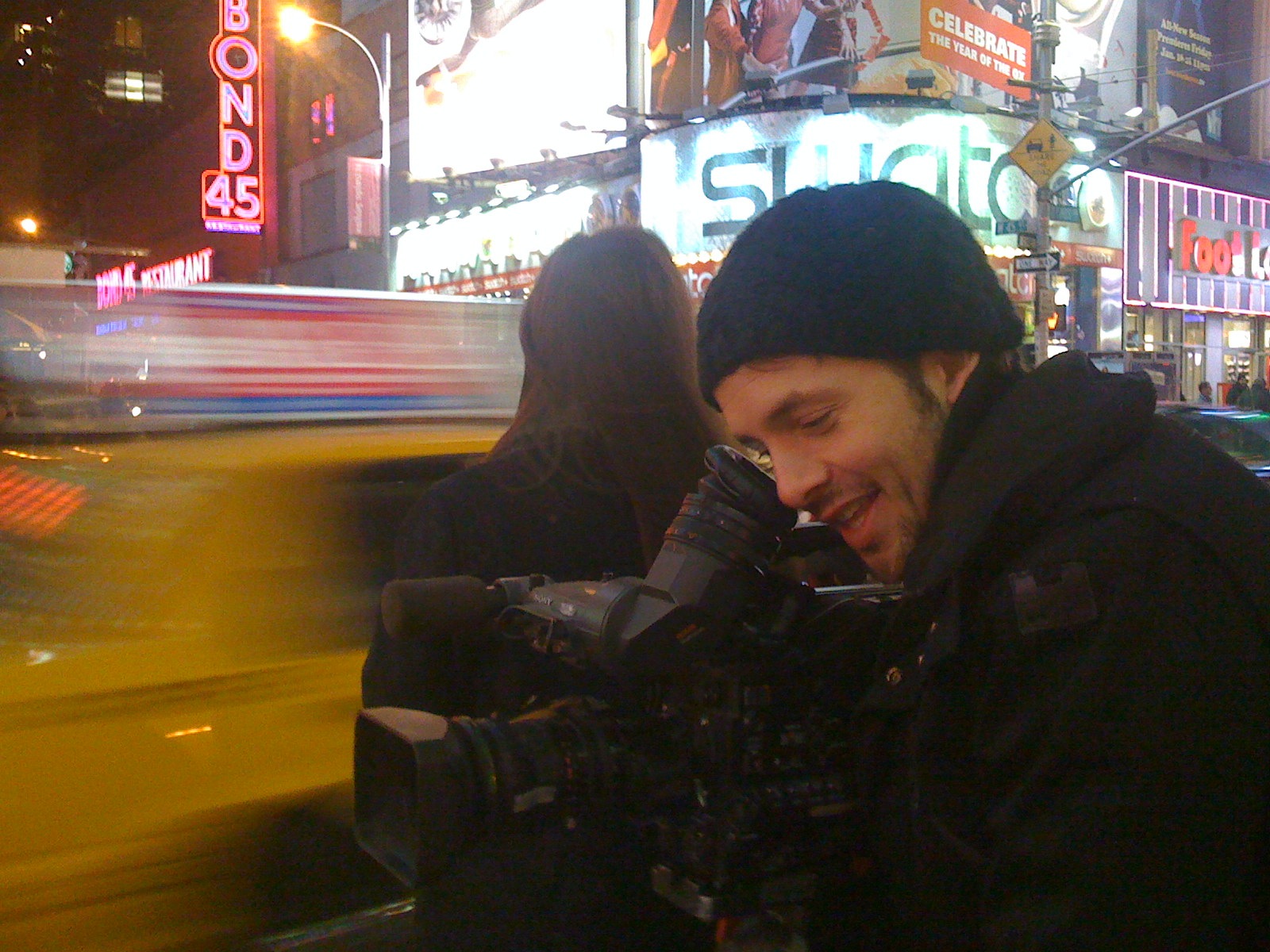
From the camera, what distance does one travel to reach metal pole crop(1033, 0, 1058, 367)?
14812 mm

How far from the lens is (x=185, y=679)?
90.9 inches

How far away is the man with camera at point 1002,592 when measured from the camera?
925mm

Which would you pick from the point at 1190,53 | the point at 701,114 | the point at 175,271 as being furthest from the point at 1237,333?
the point at 175,271

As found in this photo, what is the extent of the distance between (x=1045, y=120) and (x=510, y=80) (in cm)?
1274

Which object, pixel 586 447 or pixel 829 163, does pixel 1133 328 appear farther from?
pixel 586 447

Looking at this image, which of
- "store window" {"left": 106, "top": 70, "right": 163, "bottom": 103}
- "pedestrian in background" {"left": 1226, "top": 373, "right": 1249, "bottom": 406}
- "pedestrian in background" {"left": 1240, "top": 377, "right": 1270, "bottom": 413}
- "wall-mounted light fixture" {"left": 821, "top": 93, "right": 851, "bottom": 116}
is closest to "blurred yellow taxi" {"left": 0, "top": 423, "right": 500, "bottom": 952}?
"wall-mounted light fixture" {"left": 821, "top": 93, "right": 851, "bottom": 116}

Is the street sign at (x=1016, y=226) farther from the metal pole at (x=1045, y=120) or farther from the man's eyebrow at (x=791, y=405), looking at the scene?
the man's eyebrow at (x=791, y=405)

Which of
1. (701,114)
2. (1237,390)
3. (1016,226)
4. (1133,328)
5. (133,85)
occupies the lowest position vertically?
(1237,390)

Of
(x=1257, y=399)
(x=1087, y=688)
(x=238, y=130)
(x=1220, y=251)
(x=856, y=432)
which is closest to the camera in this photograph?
(x=1087, y=688)

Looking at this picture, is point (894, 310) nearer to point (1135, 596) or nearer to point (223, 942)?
point (1135, 596)

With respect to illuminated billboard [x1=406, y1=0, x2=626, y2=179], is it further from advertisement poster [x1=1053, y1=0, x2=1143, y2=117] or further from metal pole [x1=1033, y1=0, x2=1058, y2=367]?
metal pole [x1=1033, y1=0, x2=1058, y2=367]

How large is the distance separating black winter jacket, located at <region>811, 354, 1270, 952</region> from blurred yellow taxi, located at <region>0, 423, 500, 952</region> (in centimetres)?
157

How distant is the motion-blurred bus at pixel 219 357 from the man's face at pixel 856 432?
5.30 ft

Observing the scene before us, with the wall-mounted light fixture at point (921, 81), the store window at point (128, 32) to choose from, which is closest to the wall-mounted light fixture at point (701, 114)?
the wall-mounted light fixture at point (921, 81)
